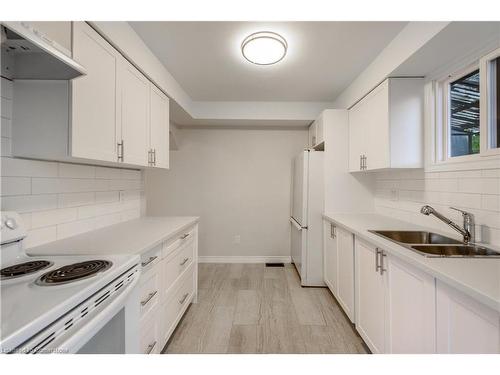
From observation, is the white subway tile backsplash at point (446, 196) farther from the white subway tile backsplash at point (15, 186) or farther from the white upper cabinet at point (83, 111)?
the white subway tile backsplash at point (15, 186)

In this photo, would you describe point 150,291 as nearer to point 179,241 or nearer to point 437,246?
point 179,241

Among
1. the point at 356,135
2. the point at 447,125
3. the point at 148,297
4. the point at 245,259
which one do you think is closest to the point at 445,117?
the point at 447,125

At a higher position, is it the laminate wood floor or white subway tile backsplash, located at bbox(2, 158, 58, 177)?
white subway tile backsplash, located at bbox(2, 158, 58, 177)

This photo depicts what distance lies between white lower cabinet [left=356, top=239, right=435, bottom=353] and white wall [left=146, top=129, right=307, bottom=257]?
2.04 metres

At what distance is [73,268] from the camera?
40.3 inches

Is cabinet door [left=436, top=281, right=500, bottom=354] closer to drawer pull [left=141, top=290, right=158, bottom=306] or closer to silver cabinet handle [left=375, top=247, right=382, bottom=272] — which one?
silver cabinet handle [left=375, top=247, right=382, bottom=272]

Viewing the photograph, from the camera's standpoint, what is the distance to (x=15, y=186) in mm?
1248

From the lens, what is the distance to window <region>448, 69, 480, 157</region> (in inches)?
65.4

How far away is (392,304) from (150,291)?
4.82ft

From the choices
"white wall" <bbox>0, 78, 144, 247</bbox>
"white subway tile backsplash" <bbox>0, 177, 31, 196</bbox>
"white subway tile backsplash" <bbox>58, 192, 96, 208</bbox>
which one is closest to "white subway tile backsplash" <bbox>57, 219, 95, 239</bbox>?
"white wall" <bbox>0, 78, 144, 247</bbox>

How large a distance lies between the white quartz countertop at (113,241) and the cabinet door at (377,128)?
6.15ft

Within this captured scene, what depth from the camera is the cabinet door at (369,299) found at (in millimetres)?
1560
